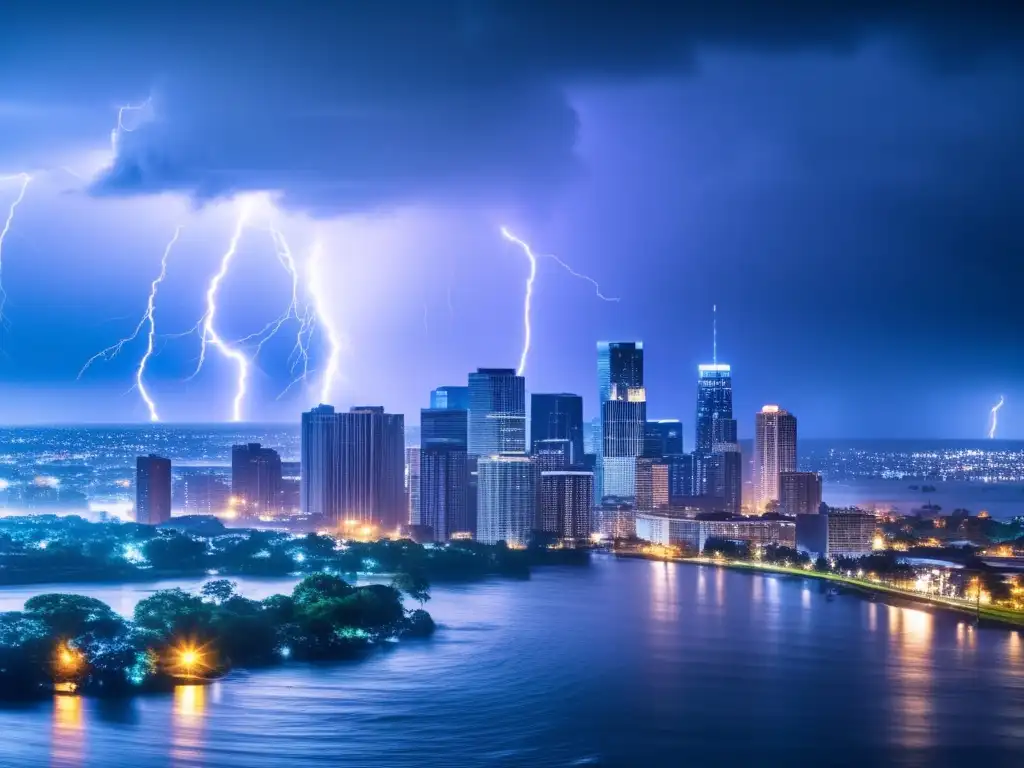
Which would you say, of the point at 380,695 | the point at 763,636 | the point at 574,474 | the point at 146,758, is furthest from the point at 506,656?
the point at 574,474

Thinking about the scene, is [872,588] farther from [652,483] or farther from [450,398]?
[450,398]

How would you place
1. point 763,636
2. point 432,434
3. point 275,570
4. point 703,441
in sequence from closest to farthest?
point 763,636
point 275,570
point 432,434
point 703,441

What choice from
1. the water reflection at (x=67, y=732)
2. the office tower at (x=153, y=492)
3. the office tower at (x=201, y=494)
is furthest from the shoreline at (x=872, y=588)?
the office tower at (x=201, y=494)

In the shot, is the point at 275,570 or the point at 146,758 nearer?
the point at 146,758

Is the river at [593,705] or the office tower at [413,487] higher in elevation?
the office tower at [413,487]

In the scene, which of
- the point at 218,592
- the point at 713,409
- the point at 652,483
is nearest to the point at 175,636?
the point at 218,592

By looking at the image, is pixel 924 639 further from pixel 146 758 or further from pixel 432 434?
pixel 432 434

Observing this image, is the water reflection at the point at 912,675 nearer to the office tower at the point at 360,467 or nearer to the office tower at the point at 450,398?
the office tower at the point at 360,467

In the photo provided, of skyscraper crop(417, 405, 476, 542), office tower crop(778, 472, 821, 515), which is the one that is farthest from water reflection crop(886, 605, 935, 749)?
office tower crop(778, 472, 821, 515)
